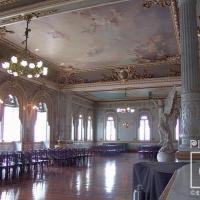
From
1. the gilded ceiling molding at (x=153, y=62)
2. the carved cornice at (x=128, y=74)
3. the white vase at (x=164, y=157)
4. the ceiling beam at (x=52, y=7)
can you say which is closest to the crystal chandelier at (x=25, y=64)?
the ceiling beam at (x=52, y=7)

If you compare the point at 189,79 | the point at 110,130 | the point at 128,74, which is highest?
the point at 128,74

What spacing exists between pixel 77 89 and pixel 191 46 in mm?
12590

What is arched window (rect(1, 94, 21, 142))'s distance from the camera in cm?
1460

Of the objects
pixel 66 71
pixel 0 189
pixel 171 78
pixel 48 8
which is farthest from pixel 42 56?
pixel 0 189

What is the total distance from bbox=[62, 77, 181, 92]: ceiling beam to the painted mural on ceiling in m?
1.45

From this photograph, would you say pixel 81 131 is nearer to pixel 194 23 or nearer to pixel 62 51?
pixel 62 51

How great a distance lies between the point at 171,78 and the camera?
52.6 feet

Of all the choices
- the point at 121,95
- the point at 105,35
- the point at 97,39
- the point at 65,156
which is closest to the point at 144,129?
the point at 121,95

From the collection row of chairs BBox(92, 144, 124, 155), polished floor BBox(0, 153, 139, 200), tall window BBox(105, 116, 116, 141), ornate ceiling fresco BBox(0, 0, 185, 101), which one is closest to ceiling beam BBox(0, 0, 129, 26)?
ornate ceiling fresco BBox(0, 0, 185, 101)

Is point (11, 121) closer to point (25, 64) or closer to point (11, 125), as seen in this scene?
point (11, 125)

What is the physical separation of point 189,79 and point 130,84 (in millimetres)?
11276

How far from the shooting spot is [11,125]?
15000mm

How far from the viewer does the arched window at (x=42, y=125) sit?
55.2 feet

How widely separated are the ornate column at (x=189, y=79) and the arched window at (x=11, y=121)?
1043 cm
